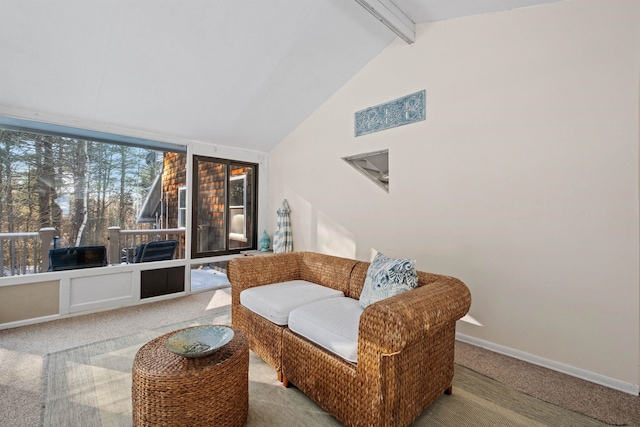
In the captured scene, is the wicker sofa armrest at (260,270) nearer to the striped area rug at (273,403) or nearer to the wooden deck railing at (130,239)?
the striped area rug at (273,403)

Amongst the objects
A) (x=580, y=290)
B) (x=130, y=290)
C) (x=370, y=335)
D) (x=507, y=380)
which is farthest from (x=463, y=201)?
(x=130, y=290)

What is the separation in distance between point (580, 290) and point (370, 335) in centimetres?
173

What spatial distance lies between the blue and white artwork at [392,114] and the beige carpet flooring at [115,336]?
2192mm

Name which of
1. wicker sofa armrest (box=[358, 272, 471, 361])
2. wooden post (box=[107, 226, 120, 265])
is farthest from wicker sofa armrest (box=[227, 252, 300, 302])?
wooden post (box=[107, 226, 120, 265])

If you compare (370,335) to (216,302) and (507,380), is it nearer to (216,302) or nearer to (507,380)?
(507,380)

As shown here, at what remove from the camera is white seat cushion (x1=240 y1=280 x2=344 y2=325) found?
2.03 meters

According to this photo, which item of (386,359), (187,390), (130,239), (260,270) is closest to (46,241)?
(130,239)

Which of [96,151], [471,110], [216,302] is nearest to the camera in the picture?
[471,110]

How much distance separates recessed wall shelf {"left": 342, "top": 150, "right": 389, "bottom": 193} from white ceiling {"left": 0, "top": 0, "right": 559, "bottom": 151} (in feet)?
3.19

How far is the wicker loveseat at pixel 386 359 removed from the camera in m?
1.34

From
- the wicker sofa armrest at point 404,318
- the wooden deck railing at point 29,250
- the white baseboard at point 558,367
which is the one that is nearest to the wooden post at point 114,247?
the wooden deck railing at point 29,250

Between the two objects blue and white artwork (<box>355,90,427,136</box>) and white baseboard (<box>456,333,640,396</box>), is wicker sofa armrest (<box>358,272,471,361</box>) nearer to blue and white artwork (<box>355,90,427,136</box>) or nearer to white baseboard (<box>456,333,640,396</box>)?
white baseboard (<box>456,333,640,396</box>)

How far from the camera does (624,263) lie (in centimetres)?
189

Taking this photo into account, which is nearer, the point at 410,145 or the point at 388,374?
the point at 388,374
